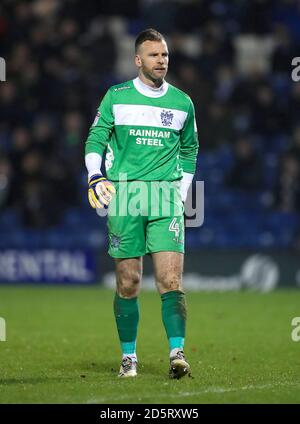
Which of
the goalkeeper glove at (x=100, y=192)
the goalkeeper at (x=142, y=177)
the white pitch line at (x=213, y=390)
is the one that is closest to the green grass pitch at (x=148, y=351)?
the white pitch line at (x=213, y=390)

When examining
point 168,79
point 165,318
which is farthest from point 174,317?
point 168,79

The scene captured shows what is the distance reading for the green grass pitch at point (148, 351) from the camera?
20.8 feet

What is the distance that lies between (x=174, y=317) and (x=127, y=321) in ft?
1.39

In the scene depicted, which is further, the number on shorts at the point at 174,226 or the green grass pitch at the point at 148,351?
the number on shorts at the point at 174,226

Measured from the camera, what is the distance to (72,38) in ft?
62.1

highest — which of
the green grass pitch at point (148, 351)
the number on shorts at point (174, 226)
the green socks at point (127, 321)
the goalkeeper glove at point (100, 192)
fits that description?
the goalkeeper glove at point (100, 192)

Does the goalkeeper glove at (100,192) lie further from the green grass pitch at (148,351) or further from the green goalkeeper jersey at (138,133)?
the green grass pitch at (148,351)

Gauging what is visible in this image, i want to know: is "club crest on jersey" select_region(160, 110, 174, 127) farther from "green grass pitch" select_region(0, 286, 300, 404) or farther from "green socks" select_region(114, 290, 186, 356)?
"green grass pitch" select_region(0, 286, 300, 404)

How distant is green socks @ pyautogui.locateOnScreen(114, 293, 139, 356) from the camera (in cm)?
733

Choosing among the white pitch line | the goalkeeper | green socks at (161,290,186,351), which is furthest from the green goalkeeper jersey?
the white pitch line

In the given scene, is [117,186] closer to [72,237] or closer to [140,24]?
[72,237]

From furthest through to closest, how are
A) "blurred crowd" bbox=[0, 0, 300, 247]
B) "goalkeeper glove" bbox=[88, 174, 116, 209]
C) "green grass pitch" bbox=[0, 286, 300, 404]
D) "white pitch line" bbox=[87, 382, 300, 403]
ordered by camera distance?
"blurred crowd" bbox=[0, 0, 300, 247], "goalkeeper glove" bbox=[88, 174, 116, 209], "green grass pitch" bbox=[0, 286, 300, 404], "white pitch line" bbox=[87, 382, 300, 403]

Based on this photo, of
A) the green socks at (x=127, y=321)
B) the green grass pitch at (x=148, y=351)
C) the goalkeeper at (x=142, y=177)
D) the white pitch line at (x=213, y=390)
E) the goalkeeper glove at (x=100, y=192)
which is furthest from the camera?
the green socks at (x=127, y=321)
